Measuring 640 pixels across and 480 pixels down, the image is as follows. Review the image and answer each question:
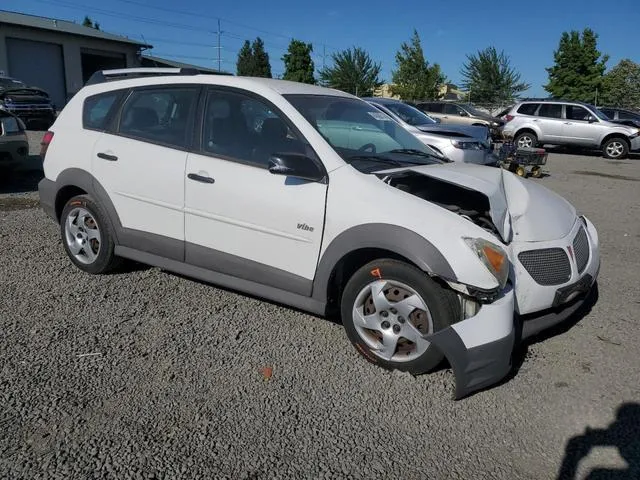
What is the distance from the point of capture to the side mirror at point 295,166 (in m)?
3.45

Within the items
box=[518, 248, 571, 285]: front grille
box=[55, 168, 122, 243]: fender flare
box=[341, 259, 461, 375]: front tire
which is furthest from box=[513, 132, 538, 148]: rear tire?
box=[341, 259, 461, 375]: front tire

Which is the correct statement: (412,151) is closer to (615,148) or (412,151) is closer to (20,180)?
(20,180)

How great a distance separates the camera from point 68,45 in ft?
106

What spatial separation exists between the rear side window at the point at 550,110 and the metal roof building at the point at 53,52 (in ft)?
80.5

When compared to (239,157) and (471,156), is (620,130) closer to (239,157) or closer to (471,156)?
(471,156)

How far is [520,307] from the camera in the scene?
3262 mm

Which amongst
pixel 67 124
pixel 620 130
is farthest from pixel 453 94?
pixel 67 124

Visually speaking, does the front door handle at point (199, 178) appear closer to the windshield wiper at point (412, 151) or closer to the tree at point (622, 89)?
the windshield wiper at point (412, 151)

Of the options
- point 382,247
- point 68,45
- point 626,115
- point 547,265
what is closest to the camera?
point 382,247

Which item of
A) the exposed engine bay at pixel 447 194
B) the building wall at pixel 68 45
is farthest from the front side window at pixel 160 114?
the building wall at pixel 68 45

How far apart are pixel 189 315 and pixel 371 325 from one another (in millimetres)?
1502

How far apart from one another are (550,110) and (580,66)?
29.6 metres

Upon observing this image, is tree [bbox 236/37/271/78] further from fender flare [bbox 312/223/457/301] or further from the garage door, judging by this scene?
fender flare [bbox 312/223/457/301]

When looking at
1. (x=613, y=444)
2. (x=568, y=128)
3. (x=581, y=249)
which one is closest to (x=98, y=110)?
(x=581, y=249)
